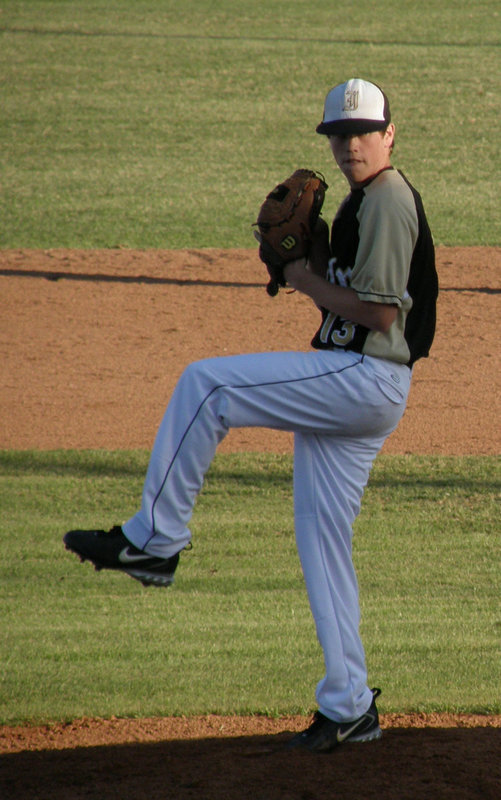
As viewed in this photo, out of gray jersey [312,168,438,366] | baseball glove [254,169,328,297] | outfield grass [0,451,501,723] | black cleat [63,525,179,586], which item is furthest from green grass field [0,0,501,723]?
baseball glove [254,169,328,297]

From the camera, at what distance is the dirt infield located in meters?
3.50

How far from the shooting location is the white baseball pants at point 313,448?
329 centimetres

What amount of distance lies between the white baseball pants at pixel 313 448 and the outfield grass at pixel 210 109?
410 inches

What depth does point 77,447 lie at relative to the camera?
805 centimetres

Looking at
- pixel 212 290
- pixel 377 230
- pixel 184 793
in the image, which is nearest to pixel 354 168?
pixel 377 230

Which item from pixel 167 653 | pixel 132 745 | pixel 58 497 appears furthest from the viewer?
pixel 58 497

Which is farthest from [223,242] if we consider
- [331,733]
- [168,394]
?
[331,733]

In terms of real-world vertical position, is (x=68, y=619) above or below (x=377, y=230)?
below

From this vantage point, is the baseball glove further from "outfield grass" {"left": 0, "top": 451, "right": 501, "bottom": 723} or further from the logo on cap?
"outfield grass" {"left": 0, "top": 451, "right": 501, "bottom": 723}

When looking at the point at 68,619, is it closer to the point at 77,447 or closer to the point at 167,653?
the point at 167,653

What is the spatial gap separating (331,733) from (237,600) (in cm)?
207

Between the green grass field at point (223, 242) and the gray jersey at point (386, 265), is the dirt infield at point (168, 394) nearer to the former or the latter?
the green grass field at point (223, 242)

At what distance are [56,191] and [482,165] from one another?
646cm

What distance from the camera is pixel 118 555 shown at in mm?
3283
